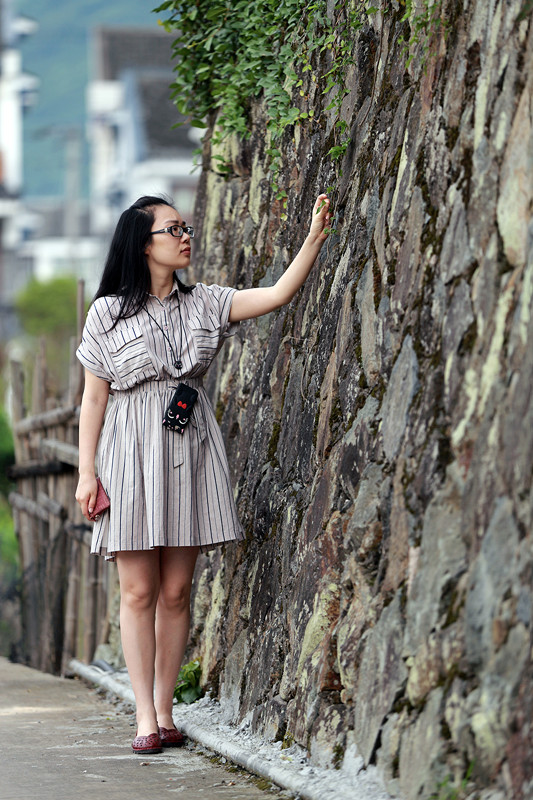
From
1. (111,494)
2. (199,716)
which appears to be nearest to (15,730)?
(199,716)

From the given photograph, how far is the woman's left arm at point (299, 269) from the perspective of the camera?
14.3 feet

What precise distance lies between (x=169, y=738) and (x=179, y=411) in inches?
→ 43.6

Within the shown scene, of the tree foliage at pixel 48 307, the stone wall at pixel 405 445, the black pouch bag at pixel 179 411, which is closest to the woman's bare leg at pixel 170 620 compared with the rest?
the stone wall at pixel 405 445

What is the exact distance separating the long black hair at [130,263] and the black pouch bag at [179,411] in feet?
1.07

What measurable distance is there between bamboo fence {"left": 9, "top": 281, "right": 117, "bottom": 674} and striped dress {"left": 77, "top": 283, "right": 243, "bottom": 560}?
96.4 inches

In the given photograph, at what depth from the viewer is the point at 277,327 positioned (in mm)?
5102

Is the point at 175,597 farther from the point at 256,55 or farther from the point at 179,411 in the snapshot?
the point at 256,55

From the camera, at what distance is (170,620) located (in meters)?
4.60

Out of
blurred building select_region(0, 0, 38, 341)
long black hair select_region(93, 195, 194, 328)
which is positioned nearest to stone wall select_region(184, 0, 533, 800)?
long black hair select_region(93, 195, 194, 328)

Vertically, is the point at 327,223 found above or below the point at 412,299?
above

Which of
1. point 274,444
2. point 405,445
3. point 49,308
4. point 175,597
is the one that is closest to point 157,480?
point 175,597

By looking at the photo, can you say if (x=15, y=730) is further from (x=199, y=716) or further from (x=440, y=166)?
(x=440, y=166)

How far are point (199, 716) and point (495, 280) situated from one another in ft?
7.72

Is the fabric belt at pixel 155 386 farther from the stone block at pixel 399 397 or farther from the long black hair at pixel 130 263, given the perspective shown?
the stone block at pixel 399 397
